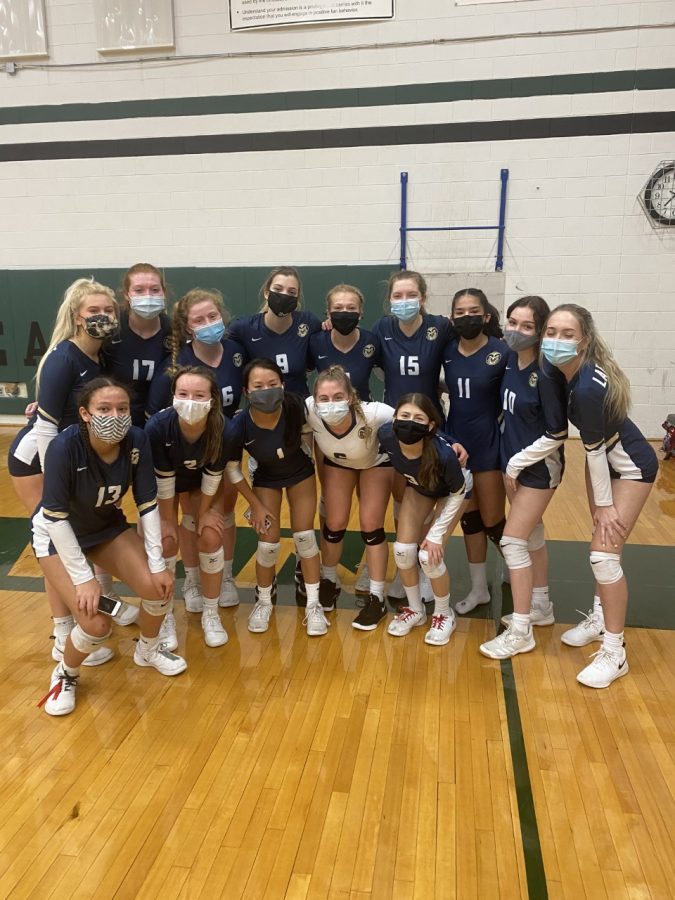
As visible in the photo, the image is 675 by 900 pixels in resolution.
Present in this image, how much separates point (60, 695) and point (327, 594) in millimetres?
1374

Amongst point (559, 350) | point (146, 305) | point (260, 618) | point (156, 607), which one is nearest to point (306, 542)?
point (260, 618)

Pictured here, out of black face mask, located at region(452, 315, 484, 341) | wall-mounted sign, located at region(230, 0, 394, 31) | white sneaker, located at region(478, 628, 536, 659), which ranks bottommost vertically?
white sneaker, located at region(478, 628, 536, 659)

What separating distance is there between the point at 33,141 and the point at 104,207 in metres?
1.09

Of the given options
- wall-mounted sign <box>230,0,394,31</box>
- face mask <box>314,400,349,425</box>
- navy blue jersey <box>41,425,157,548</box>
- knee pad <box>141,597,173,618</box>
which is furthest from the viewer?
wall-mounted sign <box>230,0,394,31</box>

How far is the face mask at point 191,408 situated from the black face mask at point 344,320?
84 cm

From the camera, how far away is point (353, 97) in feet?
22.2

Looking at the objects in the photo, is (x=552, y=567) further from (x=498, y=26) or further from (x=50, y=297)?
(x=50, y=297)

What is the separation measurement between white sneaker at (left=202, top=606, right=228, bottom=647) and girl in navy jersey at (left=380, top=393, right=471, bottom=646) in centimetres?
83

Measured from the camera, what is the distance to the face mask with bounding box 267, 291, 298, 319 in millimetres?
3338

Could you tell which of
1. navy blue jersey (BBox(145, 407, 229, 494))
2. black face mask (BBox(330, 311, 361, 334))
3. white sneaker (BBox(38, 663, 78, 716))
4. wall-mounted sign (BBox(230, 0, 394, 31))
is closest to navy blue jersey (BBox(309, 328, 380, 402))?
black face mask (BBox(330, 311, 361, 334))

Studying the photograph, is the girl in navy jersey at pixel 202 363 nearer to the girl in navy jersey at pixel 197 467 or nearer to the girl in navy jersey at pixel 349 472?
the girl in navy jersey at pixel 197 467

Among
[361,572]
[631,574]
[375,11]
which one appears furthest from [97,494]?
[375,11]

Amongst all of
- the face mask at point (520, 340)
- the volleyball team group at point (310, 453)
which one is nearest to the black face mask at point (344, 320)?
the volleyball team group at point (310, 453)

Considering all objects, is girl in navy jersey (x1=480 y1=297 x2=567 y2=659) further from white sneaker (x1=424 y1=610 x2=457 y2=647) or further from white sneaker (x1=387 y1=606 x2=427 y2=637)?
white sneaker (x1=387 y1=606 x2=427 y2=637)
